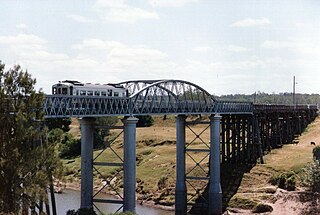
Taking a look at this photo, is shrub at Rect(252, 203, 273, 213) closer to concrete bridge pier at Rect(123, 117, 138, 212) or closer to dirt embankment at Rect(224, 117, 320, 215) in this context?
dirt embankment at Rect(224, 117, 320, 215)

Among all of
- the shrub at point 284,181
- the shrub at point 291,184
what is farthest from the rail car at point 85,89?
the shrub at point 291,184

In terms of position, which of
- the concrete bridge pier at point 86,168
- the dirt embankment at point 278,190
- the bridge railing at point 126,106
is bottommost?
the dirt embankment at point 278,190

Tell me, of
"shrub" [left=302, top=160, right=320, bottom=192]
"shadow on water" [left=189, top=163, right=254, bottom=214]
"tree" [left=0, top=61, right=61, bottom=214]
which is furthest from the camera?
"shadow on water" [left=189, top=163, right=254, bottom=214]

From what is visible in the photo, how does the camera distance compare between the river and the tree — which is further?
the river

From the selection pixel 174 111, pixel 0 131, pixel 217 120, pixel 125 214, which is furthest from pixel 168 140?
pixel 0 131

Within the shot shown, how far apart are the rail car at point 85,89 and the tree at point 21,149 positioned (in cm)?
1462

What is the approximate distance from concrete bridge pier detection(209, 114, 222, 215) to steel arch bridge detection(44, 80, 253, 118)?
2.01m

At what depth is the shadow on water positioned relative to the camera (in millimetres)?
58375

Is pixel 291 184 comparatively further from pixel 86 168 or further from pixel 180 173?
pixel 86 168

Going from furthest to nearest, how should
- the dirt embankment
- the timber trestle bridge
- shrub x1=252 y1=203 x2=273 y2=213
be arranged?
1. the dirt embankment
2. shrub x1=252 y1=203 x2=273 y2=213
3. the timber trestle bridge

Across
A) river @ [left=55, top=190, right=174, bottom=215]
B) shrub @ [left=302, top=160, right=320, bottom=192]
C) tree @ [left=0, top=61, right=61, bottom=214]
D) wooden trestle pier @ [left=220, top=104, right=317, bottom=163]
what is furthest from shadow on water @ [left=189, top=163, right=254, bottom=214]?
tree @ [left=0, top=61, right=61, bottom=214]

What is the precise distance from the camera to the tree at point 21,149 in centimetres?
2453

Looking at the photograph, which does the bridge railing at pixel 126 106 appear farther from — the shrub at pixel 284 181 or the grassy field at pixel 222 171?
the shrub at pixel 284 181

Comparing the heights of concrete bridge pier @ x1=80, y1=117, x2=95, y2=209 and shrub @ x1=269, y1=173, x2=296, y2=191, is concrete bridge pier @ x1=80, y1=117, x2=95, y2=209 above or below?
above
